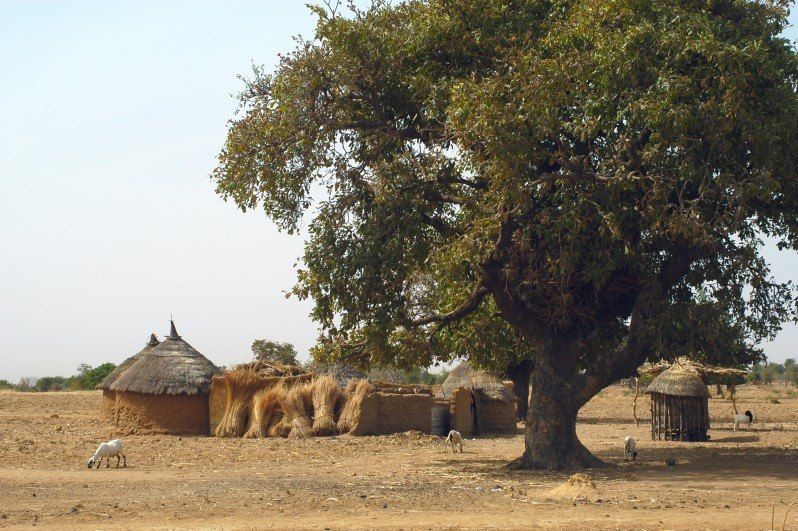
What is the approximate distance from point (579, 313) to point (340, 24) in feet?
19.1

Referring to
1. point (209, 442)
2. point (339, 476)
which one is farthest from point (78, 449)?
point (339, 476)

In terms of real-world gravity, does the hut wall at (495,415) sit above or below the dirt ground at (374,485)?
above

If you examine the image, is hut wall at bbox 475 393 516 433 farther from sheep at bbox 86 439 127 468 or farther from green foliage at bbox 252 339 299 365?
green foliage at bbox 252 339 299 365

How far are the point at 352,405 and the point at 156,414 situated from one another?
4.69 meters

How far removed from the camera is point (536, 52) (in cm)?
1432

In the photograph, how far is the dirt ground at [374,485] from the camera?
10.5m

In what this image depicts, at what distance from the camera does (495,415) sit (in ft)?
85.4

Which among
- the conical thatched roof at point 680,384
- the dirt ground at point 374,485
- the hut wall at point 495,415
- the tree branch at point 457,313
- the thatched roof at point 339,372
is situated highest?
the tree branch at point 457,313

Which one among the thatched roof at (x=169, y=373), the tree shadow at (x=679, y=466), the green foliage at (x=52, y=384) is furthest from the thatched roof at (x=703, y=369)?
the green foliage at (x=52, y=384)

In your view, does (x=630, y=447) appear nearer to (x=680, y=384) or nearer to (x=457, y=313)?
(x=457, y=313)

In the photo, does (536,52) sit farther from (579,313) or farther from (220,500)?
(220,500)

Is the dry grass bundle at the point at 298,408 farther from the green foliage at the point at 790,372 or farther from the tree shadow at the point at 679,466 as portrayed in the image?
the green foliage at the point at 790,372

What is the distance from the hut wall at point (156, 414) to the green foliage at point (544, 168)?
849 centimetres

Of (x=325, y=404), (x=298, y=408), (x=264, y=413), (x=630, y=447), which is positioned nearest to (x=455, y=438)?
(x=630, y=447)
